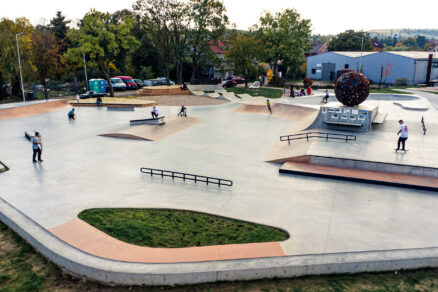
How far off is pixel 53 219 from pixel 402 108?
2775 cm

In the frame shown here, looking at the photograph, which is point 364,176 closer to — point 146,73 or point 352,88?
point 352,88

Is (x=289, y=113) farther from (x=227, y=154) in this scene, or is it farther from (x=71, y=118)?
(x=71, y=118)

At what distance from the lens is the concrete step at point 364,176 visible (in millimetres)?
12367

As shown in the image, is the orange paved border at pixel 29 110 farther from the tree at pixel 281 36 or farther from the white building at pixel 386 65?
the white building at pixel 386 65

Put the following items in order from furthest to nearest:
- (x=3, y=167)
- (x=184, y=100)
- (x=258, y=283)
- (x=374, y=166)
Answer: (x=184, y=100) < (x=3, y=167) < (x=374, y=166) < (x=258, y=283)

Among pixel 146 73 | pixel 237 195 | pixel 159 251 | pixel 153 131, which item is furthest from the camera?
pixel 146 73

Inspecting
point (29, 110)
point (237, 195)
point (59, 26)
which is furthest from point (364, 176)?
point (59, 26)

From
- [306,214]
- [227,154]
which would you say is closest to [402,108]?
[227,154]

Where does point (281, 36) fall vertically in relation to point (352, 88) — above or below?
above

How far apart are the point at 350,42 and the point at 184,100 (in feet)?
197

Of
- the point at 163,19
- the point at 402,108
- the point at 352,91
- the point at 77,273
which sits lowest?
the point at 77,273

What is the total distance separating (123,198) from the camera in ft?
38.0

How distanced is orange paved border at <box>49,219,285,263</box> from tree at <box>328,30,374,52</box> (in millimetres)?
83804

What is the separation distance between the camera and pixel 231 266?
24.6ft
